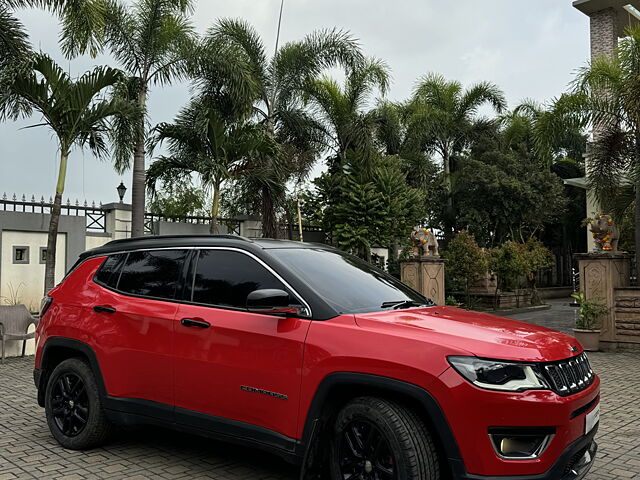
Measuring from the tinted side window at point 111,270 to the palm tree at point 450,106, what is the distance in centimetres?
2367

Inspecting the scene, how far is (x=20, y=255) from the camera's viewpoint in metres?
15.8

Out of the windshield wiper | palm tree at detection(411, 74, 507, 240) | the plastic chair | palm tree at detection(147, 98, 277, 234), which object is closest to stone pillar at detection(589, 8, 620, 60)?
palm tree at detection(411, 74, 507, 240)

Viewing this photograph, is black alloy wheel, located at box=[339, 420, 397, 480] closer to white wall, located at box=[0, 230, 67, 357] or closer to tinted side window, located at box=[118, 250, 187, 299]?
tinted side window, located at box=[118, 250, 187, 299]

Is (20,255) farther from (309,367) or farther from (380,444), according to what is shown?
(380,444)

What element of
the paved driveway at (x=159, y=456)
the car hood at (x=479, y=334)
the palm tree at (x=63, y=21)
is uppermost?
the palm tree at (x=63, y=21)

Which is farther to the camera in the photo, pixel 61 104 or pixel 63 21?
pixel 63 21

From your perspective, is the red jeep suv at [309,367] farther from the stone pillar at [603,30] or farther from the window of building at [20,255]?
the stone pillar at [603,30]

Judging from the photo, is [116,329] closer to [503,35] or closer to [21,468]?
[21,468]

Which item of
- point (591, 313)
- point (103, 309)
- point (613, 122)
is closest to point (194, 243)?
point (103, 309)

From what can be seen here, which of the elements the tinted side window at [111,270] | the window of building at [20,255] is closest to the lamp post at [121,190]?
the window of building at [20,255]

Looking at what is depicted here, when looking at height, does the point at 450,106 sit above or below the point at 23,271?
above

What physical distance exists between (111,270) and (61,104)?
7424mm

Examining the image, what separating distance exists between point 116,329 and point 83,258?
1.07m

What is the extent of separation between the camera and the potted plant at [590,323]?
11617 millimetres
